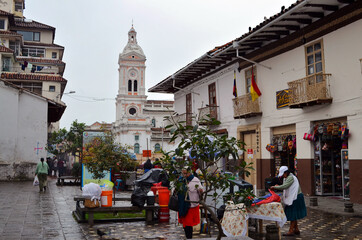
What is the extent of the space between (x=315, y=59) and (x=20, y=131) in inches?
730

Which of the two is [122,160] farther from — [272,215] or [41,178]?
[272,215]

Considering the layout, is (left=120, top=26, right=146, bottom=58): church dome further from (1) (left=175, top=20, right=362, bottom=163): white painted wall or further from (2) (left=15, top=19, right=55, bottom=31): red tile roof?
(1) (left=175, top=20, right=362, bottom=163): white painted wall

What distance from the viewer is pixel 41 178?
17938 mm

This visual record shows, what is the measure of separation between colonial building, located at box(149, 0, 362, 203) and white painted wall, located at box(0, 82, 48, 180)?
40.3 ft

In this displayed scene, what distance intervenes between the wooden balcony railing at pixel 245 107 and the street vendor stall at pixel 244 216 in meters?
10.7

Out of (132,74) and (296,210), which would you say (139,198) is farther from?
(132,74)

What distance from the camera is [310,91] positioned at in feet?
47.8

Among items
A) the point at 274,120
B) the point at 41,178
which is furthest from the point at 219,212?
the point at 41,178

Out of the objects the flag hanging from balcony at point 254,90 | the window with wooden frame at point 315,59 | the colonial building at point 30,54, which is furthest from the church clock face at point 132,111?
the window with wooden frame at point 315,59

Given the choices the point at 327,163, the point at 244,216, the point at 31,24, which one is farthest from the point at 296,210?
the point at 31,24

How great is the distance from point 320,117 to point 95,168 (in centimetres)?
855

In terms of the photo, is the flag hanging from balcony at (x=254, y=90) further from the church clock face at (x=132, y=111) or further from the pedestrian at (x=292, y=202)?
the church clock face at (x=132, y=111)

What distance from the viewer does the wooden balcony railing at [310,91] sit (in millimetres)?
14297

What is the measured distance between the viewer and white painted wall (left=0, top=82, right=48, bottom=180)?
2408 centimetres
